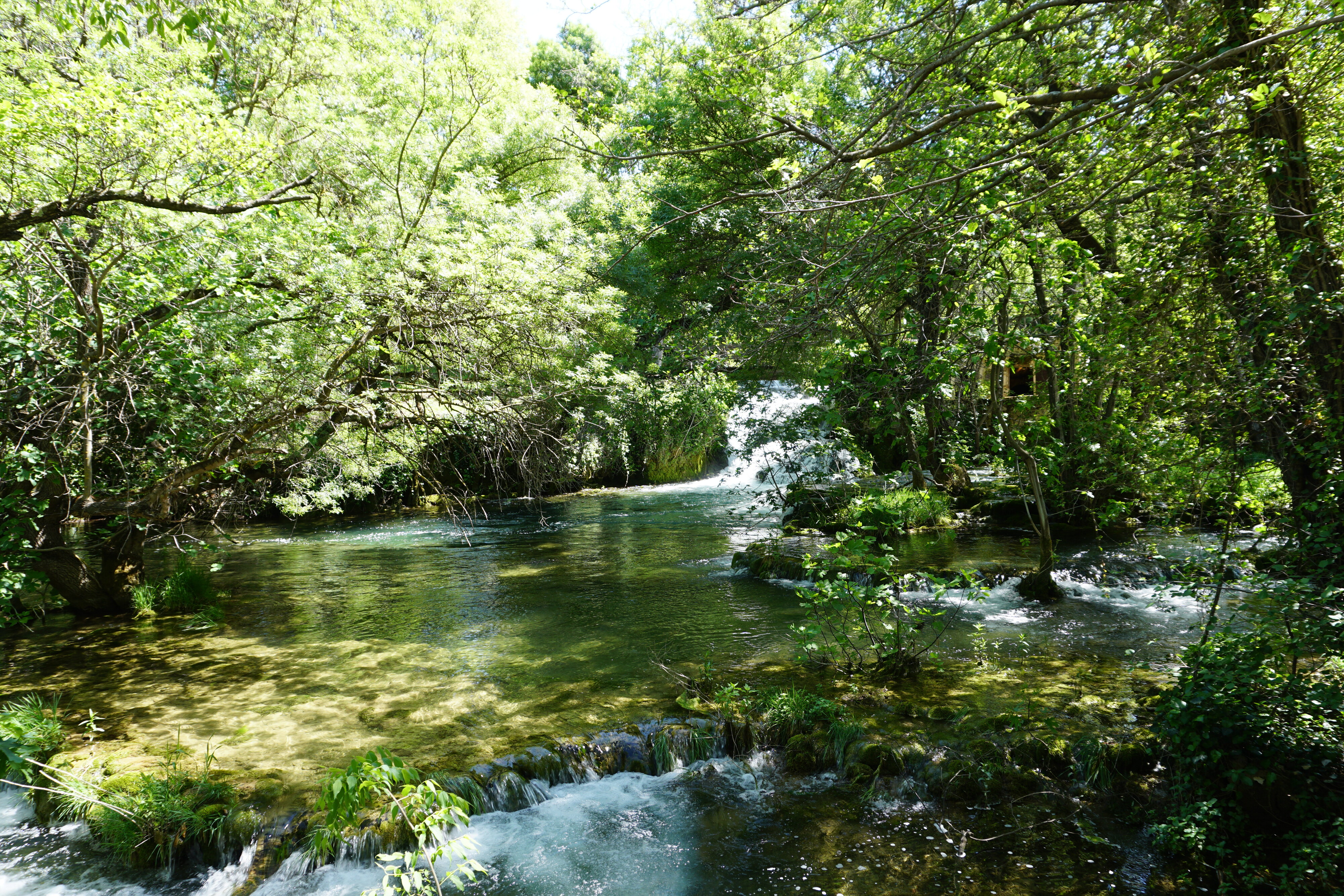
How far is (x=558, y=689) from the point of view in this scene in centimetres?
670

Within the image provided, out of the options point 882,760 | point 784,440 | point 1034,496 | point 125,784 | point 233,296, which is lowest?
point 882,760

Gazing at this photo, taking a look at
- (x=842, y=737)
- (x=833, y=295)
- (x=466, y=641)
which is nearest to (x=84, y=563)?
(x=466, y=641)

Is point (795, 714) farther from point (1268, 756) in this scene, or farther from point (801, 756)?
point (1268, 756)

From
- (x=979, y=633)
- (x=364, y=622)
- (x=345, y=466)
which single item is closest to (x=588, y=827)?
(x=979, y=633)

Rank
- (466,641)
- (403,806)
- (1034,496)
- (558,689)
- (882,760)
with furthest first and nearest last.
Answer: (466,641) → (1034,496) → (558,689) → (882,760) → (403,806)

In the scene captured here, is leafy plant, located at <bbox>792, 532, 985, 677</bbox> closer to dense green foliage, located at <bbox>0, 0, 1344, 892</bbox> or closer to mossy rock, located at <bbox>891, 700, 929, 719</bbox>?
dense green foliage, located at <bbox>0, 0, 1344, 892</bbox>

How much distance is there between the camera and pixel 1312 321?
4.12m

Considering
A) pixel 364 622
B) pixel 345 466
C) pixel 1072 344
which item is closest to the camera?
pixel 1072 344

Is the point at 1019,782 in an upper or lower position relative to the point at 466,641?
lower

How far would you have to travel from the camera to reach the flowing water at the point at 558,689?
427cm

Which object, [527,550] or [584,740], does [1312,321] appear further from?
[527,550]

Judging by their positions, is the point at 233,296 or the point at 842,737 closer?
the point at 842,737

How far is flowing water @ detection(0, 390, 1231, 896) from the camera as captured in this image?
427 centimetres

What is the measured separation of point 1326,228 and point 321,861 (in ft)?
24.7
